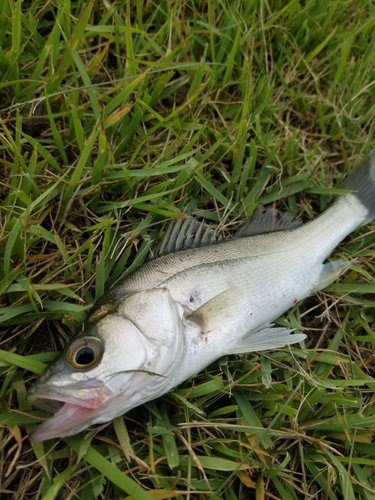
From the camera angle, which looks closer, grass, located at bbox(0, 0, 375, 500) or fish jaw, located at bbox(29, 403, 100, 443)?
fish jaw, located at bbox(29, 403, 100, 443)

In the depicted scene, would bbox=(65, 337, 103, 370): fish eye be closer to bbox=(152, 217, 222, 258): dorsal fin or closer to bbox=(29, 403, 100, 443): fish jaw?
bbox=(29, 403, 100, 443): fish jaw

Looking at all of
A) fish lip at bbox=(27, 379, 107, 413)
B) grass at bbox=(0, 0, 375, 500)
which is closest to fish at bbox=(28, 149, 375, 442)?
fish lip at bbox=(27, 379, 107, 413)

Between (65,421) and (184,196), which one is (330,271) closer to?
(184,196)

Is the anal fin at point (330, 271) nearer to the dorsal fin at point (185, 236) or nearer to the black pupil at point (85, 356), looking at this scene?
the dorsal fin at point (185, 236)

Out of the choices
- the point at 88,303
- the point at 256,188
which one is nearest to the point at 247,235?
the point at 256,188

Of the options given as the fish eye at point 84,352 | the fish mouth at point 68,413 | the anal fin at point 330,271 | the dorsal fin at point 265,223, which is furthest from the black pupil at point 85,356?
the anal fin at point 330,271

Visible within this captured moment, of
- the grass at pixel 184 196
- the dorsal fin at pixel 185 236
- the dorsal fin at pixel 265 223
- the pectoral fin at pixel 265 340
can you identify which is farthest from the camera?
the dorsal fin at pixel 265 223
